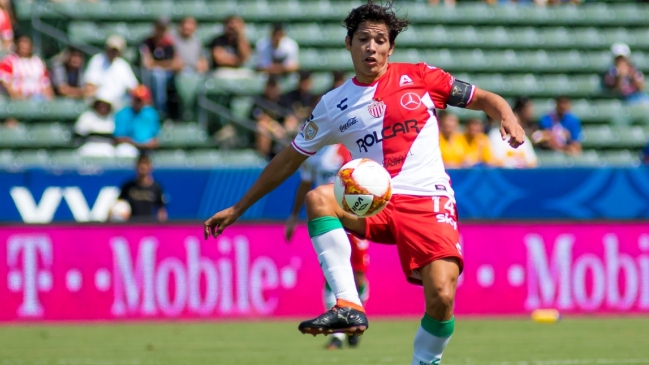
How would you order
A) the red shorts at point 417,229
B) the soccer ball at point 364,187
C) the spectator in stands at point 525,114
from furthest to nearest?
the spectator in stands at point 525,114 → the red shorts at point 417,229 → the soccer ball at point 364,187

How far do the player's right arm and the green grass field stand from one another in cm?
246

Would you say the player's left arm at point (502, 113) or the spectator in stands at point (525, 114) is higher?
the spectator in stands at point (525, 114)

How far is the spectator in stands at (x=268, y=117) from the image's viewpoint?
693 inches

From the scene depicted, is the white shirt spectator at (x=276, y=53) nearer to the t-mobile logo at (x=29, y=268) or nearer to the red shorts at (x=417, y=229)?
the t-mobile logo at (x=29, y=268)

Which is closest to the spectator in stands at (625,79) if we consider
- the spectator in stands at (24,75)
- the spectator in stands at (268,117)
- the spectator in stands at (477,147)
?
the spectator in stands at (477,147)

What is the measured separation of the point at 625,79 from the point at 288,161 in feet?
49.6

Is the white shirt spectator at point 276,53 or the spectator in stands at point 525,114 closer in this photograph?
the spectator in stands at point 525,114

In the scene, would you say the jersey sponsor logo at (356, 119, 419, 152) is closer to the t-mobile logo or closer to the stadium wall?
the t-mobile logo

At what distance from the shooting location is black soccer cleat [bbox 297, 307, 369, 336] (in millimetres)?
6590

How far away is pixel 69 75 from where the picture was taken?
1783 centimetres

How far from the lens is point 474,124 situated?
56.6 ft

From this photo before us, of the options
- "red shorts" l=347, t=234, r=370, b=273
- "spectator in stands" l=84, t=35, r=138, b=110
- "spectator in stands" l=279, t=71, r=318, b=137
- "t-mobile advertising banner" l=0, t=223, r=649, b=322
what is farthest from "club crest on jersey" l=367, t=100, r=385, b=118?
"spectator in stands" l=84, t=35, r=138, b=110

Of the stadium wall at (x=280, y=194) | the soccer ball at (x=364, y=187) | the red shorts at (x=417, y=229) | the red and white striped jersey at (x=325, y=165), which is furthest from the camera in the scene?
the stadium wall at (x=280, y=194)

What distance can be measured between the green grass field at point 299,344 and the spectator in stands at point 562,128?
5.43 m
